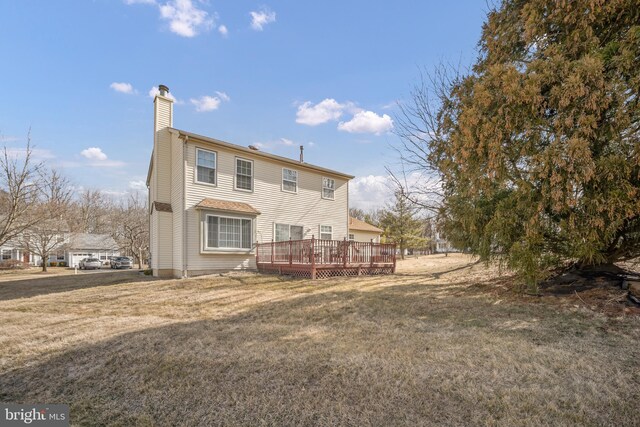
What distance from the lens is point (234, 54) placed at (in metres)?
12.1

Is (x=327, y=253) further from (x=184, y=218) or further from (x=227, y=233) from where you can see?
(x=184, y=218)

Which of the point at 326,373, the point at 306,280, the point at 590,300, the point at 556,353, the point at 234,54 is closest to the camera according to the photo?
the point at 326,373

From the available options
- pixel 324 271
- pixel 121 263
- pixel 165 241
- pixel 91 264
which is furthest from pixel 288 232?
pixel 91 264

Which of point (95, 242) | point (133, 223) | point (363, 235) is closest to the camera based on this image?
point (363, 235)

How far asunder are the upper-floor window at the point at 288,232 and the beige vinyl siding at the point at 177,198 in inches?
173

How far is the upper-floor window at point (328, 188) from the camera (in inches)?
679

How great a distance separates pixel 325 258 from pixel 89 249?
3760 cm

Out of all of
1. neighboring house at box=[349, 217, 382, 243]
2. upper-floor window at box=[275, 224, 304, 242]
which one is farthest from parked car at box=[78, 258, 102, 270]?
neighboring house at box=[349, 217, 382, 243]

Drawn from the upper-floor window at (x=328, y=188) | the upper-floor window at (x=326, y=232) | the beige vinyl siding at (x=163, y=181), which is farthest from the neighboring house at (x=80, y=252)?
the upper-floor window at (x=328, y=188)

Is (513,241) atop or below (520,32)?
below

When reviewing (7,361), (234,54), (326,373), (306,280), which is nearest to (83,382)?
(7,361)

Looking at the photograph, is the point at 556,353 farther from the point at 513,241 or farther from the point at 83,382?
the point at 83,382

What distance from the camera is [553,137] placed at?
5.29 metres

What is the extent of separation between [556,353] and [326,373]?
2.79 m
